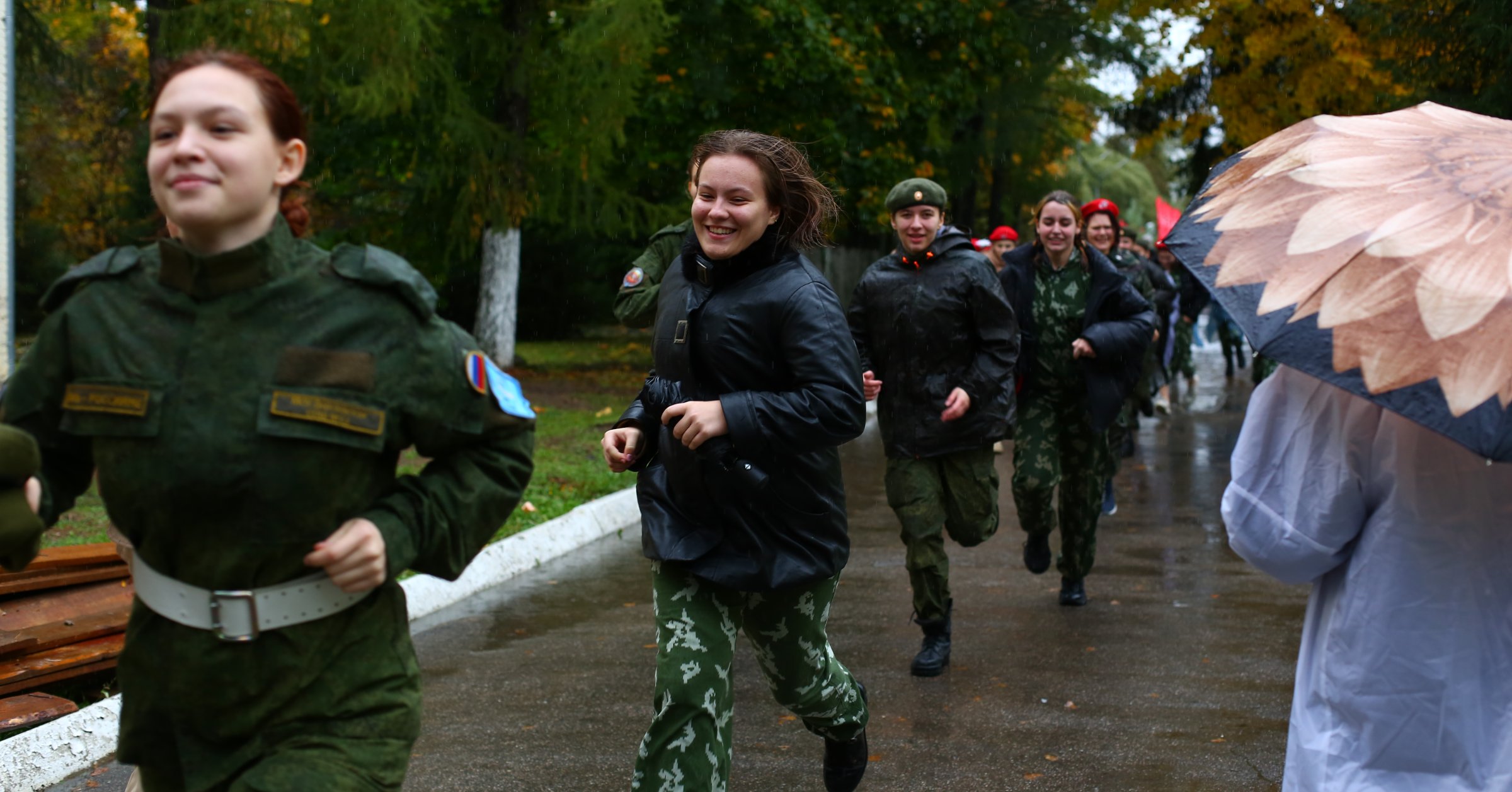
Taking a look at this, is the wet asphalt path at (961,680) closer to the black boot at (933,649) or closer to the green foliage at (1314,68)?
the black boot at (933,649)

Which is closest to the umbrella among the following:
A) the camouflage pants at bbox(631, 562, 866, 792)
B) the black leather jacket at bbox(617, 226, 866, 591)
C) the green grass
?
the black leather jacket at bbox(617, 226, 866, 591)

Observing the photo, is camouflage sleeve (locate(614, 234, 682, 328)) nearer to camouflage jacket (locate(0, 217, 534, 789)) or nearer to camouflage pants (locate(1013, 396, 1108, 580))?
camouflage pants (locate(1013, 396, 1108, 580))

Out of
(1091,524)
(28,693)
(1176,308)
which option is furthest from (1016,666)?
(1176,308)

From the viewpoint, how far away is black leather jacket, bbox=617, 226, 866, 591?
400cm

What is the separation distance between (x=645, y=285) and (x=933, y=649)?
2108mm

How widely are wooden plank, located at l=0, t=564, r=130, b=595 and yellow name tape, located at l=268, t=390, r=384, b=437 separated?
→ 132 inches

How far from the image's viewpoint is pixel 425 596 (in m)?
7.66

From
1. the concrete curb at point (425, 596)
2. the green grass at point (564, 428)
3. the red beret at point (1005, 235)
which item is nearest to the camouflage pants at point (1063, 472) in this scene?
the concrete curb at point (425, 596)

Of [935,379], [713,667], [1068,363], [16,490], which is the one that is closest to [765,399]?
[713,667]

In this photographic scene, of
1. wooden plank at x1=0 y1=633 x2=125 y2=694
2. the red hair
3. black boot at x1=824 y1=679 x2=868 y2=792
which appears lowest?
wooden plank at x1=0 y1=633 x2=125 y2=694

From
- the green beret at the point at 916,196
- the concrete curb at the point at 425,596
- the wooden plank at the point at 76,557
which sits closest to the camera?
the concrete curb at the point at 425,596

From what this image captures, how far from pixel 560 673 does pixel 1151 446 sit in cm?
1014

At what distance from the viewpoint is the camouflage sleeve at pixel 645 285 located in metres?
7.04

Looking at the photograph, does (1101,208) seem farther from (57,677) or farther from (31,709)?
(31,709)
